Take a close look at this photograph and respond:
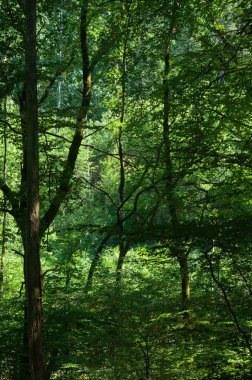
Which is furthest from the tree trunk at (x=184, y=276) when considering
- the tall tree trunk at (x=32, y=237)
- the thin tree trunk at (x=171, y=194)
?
the tall tree trunk at (x=32, y=237)

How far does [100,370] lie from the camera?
5.97 metres

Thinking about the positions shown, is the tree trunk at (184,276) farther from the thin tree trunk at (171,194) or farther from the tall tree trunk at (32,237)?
the tall tree trunk at (32,237)

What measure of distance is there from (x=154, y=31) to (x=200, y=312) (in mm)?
6498

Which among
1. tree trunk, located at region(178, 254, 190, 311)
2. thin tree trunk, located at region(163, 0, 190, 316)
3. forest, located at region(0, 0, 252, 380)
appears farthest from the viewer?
tree trunk, located at region(178, 254, 190, 311)

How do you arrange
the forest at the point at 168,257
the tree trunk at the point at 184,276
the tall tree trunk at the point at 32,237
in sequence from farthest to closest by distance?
1. the tall tree trunk at the point at 32,237
2. the tree trunk at the point at 184,276
3. the forest at the point at 168,257

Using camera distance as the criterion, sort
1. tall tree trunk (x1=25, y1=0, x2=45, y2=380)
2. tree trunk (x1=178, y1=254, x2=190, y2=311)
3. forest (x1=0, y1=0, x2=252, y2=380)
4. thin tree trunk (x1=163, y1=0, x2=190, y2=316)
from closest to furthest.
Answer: thin tree trunk (x1=163, y1=0, x2=190, y2=316) → forest (x1=0, y1=0, x2=252, y2=380) → tree trunk (x1=178, y1=254, x2=190, y2=311) → tall tree trunk (x1=25, y1=0, x2=45, y2=380)

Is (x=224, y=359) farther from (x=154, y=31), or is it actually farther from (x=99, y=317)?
(x=154, y=31)

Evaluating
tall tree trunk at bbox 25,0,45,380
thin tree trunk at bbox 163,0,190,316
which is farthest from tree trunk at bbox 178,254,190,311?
tall tree trunk at bbox 25,0,45,380

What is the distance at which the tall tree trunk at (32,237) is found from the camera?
17.5 ft

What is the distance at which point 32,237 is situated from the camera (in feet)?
17.8

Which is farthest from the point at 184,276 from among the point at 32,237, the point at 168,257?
the point at 168,257

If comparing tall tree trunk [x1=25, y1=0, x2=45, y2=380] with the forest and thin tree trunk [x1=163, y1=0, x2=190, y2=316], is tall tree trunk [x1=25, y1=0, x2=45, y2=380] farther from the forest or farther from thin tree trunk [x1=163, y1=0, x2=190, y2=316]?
thin tree trunk [x1=163, y1=0, x2=190, y2=316]

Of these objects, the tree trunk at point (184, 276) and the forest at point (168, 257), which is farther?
the tree trunk at point (184, 276)

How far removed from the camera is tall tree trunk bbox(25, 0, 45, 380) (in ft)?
17.5
